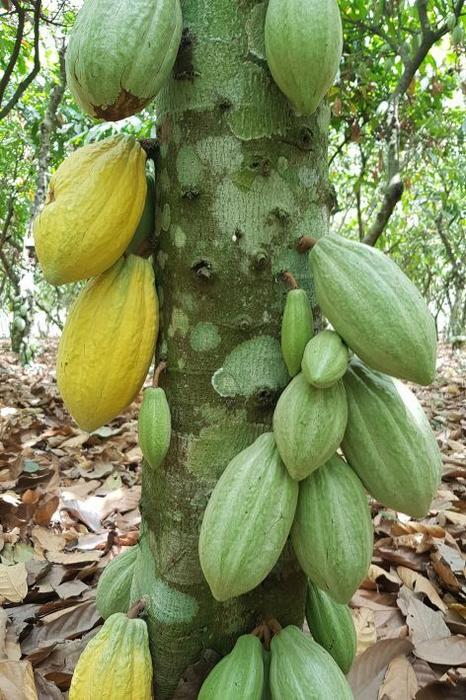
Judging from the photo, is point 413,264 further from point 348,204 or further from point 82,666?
point 82,666

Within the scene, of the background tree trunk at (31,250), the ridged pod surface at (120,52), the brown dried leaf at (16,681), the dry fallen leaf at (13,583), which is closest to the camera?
the ridged pod surface at (120,52)

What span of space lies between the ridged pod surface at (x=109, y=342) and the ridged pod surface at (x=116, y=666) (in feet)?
1.09

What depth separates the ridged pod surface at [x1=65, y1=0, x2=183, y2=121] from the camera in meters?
0.78

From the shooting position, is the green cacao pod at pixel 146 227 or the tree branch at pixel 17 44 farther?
the tree branch at pixel 17 44

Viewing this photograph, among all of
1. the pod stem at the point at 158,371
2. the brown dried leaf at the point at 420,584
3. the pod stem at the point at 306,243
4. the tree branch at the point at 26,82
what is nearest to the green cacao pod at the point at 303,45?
the pod stem at the point at 306,243

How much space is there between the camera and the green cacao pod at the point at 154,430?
915mm

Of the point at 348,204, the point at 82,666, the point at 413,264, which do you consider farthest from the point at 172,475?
the point at 413,264

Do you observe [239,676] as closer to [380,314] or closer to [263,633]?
[263,633]

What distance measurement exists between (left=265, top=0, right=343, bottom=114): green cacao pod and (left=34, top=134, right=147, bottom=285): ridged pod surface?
260 mm

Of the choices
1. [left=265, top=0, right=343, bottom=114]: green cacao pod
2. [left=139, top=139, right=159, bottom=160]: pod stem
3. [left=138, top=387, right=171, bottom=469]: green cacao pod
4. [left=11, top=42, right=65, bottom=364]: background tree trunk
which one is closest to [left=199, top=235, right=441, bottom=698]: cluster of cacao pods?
[left=138, top=387, right=171, bottom=469]: green cacao pod

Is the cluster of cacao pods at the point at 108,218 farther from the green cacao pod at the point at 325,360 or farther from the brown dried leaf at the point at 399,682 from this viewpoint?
the brown dried leaf at the point at 399,682

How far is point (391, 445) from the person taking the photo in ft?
2.80

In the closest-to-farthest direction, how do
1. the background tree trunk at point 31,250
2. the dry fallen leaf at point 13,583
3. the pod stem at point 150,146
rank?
the pod stem at point 150,146
the dry fallen leaf at point 13,583
the background tree trunk at point 31,250

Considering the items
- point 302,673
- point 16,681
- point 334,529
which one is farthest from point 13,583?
point 334,529
